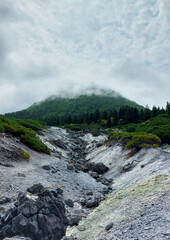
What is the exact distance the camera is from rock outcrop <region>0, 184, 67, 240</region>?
6.78m

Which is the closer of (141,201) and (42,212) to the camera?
(42,212)

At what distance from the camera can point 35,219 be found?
730 centimetres

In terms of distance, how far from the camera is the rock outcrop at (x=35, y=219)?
678 cm

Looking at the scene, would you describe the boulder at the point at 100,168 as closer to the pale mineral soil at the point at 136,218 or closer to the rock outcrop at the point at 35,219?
the pale mineral soil at the point at 136,218

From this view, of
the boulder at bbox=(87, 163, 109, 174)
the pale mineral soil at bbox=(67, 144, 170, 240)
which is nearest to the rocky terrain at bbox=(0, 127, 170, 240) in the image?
the pale mineral soil at bbox=(67, 144, 170, 240)

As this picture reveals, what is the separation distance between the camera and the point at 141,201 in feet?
31.1

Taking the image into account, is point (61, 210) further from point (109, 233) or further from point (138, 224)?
point (138, 224)

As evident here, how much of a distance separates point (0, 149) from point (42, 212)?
41.5 ft

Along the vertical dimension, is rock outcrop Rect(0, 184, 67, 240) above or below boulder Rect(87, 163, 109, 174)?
above

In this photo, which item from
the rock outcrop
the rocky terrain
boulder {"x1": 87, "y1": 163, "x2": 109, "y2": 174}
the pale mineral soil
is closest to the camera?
the pale mineral soil

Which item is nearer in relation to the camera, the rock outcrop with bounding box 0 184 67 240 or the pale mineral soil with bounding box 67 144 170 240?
the pale mineral soil with bounding box 67 144 170 240

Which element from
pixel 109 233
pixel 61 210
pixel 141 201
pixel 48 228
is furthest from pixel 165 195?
pixel 48 228

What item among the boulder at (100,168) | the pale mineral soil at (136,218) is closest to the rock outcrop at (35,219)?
the pale mineral soil at (136,218)

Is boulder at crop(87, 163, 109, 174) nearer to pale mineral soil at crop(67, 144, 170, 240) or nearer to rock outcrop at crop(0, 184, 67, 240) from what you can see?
pale mineral soil at crop(67, 144, 170, 240)
